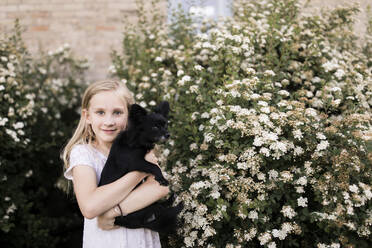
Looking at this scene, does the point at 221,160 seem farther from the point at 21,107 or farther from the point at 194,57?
the point at 21,107

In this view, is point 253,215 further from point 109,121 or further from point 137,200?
point 109,121

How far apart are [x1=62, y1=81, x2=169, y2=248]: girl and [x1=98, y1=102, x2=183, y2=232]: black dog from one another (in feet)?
0.17

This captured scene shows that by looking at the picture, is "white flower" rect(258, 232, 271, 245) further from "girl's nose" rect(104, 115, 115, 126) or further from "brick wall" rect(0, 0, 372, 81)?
"brick wall" rect(0, 0, 372, 81)

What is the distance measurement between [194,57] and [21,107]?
6.18 feet

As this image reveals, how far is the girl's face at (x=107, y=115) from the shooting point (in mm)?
1953

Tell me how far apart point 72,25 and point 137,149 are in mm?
3912

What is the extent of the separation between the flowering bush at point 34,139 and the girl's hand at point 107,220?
6.02 ft

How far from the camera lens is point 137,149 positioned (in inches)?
69.2

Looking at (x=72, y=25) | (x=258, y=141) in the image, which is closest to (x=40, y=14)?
(x=72, y=25)

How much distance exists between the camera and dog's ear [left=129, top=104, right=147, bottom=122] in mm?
1702

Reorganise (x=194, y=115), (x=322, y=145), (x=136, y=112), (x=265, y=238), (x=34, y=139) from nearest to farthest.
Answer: (x=136, y=112)
(x=265, y=238)
(x=322, y=145)
(x=194, y=115)
(x=34, y=139)

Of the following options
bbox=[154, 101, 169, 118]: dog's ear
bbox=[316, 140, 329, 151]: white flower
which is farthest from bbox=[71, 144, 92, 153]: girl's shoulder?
bbox=[316, 140, 329, 151]: white flower

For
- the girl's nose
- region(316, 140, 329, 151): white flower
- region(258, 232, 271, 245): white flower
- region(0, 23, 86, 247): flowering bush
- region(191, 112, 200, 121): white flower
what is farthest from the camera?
region(0, 23, 86, 247): flowering bush

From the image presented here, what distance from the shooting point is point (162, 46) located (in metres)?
3.80
